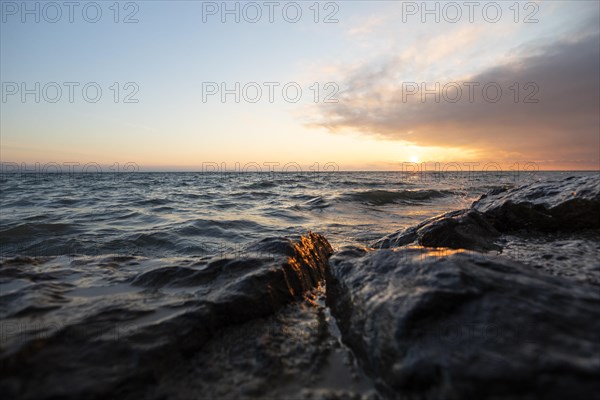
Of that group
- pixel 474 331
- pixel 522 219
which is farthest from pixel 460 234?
pixel 474 331

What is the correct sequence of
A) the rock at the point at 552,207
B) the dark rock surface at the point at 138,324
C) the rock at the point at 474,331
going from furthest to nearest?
the rock at the point at 552,207, the dark rock surface at the point at 138,324, the rock at the point at 474,331

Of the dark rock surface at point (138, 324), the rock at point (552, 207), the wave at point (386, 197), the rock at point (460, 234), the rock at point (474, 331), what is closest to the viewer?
the rock at point (474, 331)

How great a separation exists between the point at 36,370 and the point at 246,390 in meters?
0.98

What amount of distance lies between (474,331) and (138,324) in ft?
6.15

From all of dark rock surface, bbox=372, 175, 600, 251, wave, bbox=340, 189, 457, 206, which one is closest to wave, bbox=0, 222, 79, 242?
dark rock surface, bbox=372, 175, 600, 251

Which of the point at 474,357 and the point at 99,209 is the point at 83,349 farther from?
the point at 99,209

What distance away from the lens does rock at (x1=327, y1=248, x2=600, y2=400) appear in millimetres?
1143

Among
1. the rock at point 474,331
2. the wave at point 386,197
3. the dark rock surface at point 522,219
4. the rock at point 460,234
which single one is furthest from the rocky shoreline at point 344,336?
the wave at point 386,197

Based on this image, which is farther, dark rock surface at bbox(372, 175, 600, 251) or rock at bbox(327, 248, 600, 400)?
dark rock surface at bbox(372, 175, 600, 251)

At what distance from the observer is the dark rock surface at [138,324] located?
4.80ft

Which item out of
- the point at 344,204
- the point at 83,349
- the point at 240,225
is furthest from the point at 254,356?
the point at 344,204

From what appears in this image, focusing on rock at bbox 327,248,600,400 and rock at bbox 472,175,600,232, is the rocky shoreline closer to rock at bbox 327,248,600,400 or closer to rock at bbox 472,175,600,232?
rock at bbox 327,248,600,400

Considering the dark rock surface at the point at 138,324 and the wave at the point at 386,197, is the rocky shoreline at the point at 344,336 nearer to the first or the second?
the dark rock surface at the point at 138,324

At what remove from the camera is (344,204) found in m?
12.7
